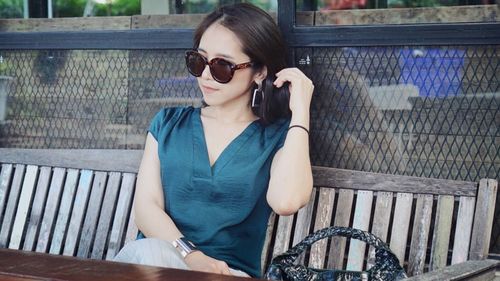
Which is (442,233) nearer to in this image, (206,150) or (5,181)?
(206,150)

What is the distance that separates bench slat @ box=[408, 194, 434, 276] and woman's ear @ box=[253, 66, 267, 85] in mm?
689

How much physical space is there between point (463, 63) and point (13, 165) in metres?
1.86

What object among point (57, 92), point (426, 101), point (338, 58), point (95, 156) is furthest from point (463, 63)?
point (57, 92)

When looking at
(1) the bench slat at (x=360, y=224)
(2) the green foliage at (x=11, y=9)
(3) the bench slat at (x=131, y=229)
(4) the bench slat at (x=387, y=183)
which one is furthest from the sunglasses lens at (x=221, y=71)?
(2) the green foliage at (x=11, y=9)

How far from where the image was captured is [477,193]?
3.29 m

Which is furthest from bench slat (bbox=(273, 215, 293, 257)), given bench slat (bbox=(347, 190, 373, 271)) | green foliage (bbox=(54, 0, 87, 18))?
green foliage (bbox=(54, 0, 87, 18))

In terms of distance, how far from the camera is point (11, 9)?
430 cm

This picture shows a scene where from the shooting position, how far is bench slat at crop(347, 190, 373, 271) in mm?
3455

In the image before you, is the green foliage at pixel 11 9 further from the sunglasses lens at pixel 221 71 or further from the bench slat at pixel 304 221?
the bench slat at pixel 304 221

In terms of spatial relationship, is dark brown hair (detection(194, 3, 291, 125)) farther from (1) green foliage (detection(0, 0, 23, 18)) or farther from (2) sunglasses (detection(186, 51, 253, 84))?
(1) green foliage (detection(0, 0, 23, 18))

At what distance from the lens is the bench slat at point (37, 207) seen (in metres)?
3.99

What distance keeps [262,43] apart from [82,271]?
4.02 feet

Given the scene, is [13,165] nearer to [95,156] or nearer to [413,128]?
[95,156]

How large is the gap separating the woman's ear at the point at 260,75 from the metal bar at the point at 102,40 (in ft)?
1.99
